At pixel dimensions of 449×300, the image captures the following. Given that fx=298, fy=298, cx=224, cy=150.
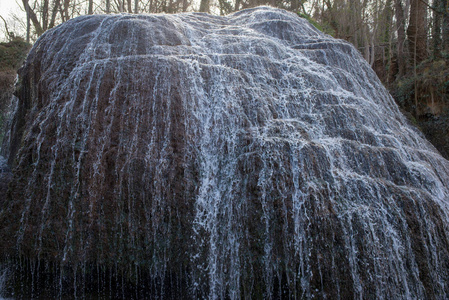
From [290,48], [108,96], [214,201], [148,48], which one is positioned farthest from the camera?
[290,48]

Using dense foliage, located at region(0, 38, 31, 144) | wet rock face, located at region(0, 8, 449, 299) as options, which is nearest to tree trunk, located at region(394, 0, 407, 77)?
wet rock face, located at region(0, 8, 449, 299)

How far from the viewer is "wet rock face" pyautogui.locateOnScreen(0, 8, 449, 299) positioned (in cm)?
395

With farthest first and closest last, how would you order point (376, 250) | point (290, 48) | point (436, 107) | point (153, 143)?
point (436, 107) → point (290, 48) → point (153, 143) → point (376, 250)

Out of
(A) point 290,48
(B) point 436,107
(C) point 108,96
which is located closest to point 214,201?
(C) point 108,96

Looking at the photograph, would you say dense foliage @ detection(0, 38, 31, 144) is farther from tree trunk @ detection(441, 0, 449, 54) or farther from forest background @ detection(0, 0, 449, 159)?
tree trunk @ detection(441, 0, 449, 54)

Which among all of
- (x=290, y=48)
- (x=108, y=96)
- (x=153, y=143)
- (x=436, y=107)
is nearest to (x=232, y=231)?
(x=153, y=143)

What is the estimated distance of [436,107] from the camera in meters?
8.99

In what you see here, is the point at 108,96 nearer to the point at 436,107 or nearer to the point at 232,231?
the point at 232,231

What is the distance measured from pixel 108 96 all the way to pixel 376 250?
187 inches

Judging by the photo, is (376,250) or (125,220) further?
(125,220)

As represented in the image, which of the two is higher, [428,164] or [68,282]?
[428,164]

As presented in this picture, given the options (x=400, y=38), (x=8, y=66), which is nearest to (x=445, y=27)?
(x=400, y=38)

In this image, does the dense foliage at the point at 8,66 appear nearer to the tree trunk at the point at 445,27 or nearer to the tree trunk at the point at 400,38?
the tree trunk at the point at 400,38

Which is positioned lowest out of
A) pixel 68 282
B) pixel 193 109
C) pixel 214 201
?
pixel 68 282
